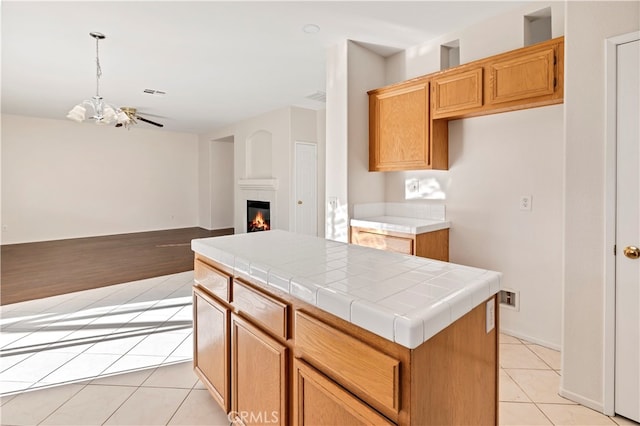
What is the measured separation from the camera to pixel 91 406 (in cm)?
189

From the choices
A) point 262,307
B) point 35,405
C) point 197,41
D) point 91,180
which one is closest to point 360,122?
point 197,41

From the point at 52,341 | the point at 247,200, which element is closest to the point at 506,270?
the point at 52,341

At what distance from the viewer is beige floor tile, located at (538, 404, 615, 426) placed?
68.6 inches

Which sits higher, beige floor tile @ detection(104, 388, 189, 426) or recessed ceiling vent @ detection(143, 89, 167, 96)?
recessed ceiling vent @ detection(143, 89, 167, 96)

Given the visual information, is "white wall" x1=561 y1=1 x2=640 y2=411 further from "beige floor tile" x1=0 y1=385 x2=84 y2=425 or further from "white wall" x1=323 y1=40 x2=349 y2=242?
"beige floor tile" x1=0 y1=385 x2=84 y2=425

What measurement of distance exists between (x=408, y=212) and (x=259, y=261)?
2.43 metres

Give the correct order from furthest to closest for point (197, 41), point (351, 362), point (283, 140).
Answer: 1. point (283, 140)
2. point (197, 41)
3. point (351, 362)

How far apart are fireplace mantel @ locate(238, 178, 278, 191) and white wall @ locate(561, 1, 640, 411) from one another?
5.11 metres

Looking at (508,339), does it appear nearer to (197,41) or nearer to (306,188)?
(197,41)

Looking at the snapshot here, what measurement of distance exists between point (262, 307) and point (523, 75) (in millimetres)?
2470

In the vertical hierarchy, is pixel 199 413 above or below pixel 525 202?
below

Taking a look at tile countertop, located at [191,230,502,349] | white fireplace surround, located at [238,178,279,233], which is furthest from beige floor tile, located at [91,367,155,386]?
white fireplace surround, located at [238,178,279,233]

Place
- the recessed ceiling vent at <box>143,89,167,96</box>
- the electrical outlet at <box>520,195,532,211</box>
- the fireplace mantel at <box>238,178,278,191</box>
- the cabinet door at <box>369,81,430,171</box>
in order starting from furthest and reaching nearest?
1. the fireplace mantel at <box>238,178,278,191</box>
2. the recessed ceiling vent at <box>143,89,167,96</box>
3. the cabinet door at <box>369,81,430,171</box>
4. the electrical outlet at <box>520,195,532,211</box>

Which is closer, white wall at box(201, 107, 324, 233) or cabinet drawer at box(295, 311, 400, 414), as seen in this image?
cabinet drawer at box(295, 311, 400, 414)
